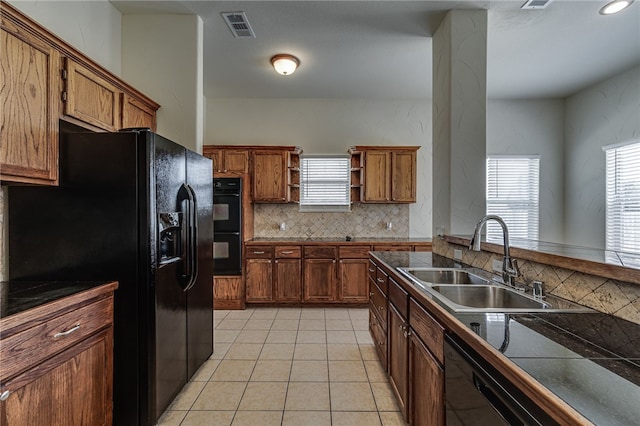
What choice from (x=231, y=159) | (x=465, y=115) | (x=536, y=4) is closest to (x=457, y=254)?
(x=465, y=115)

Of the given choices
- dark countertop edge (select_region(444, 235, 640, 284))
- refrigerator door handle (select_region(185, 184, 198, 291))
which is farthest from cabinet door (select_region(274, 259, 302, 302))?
dark countertop edge (select_region(444, 235, 640, 284))

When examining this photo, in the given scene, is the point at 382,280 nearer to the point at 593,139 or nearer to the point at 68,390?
the point at 68,390

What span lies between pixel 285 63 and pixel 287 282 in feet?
8.97

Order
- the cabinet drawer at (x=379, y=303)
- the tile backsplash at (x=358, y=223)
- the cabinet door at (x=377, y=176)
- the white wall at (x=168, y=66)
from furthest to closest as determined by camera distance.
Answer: the tile backsplash at (x=358, y=223), the cabinet door at (x=377, y=176), the white wall at (x=168, y=66), the cabinet drawer at (x=379, y=303)

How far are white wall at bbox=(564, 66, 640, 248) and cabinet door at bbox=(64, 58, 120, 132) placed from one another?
18.3ft

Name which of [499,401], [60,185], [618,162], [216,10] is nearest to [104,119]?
[60,185]

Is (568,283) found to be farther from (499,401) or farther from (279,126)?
(279,126)

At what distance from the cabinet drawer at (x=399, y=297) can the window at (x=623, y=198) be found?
3569mm

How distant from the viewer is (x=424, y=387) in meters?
1.45

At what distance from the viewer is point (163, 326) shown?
1854 mm

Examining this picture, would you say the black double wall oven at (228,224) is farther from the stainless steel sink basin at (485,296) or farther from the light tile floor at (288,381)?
the stainless steel sink basin at (485,296)

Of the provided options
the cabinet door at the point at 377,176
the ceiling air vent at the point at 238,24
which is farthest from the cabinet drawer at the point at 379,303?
the ceiling air vent at the point at 238,24

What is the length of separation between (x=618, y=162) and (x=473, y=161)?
110 inches

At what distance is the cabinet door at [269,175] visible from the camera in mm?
4277
